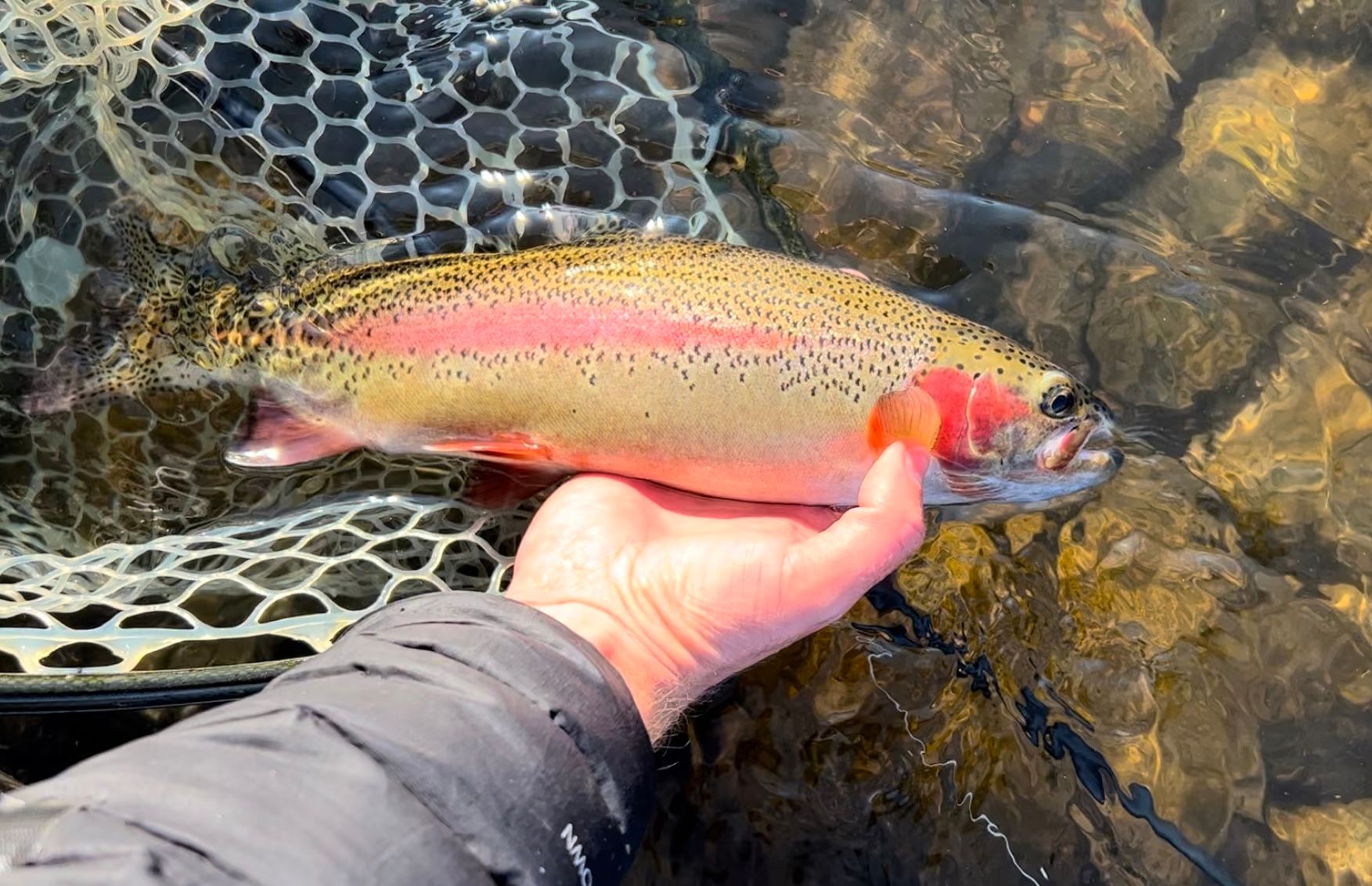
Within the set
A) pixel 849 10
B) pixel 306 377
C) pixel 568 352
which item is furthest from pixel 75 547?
pixel 849 10

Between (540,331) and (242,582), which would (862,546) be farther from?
(242,582)

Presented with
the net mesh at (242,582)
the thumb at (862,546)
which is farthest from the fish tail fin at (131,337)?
the thumb at (862,546)

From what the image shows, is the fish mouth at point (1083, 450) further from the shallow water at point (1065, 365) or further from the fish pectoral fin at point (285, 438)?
the fish pectoral fin at point (285, 438)

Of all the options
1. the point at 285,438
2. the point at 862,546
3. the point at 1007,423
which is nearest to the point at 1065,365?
the point at 1007,423

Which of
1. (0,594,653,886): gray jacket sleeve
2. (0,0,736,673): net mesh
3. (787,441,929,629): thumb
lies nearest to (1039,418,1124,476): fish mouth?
(787,441,929,629): thumb

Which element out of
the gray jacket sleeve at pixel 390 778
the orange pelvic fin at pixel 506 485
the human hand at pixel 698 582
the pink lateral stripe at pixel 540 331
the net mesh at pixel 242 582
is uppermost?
the pink lateral stripe at pixel 540 331

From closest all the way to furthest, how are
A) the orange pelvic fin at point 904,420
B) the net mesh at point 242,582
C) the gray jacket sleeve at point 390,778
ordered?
the gray jacket sleeve at point 390,778 → the net mesh at point 242,582 → the orange pelvic fin at point 904,420
